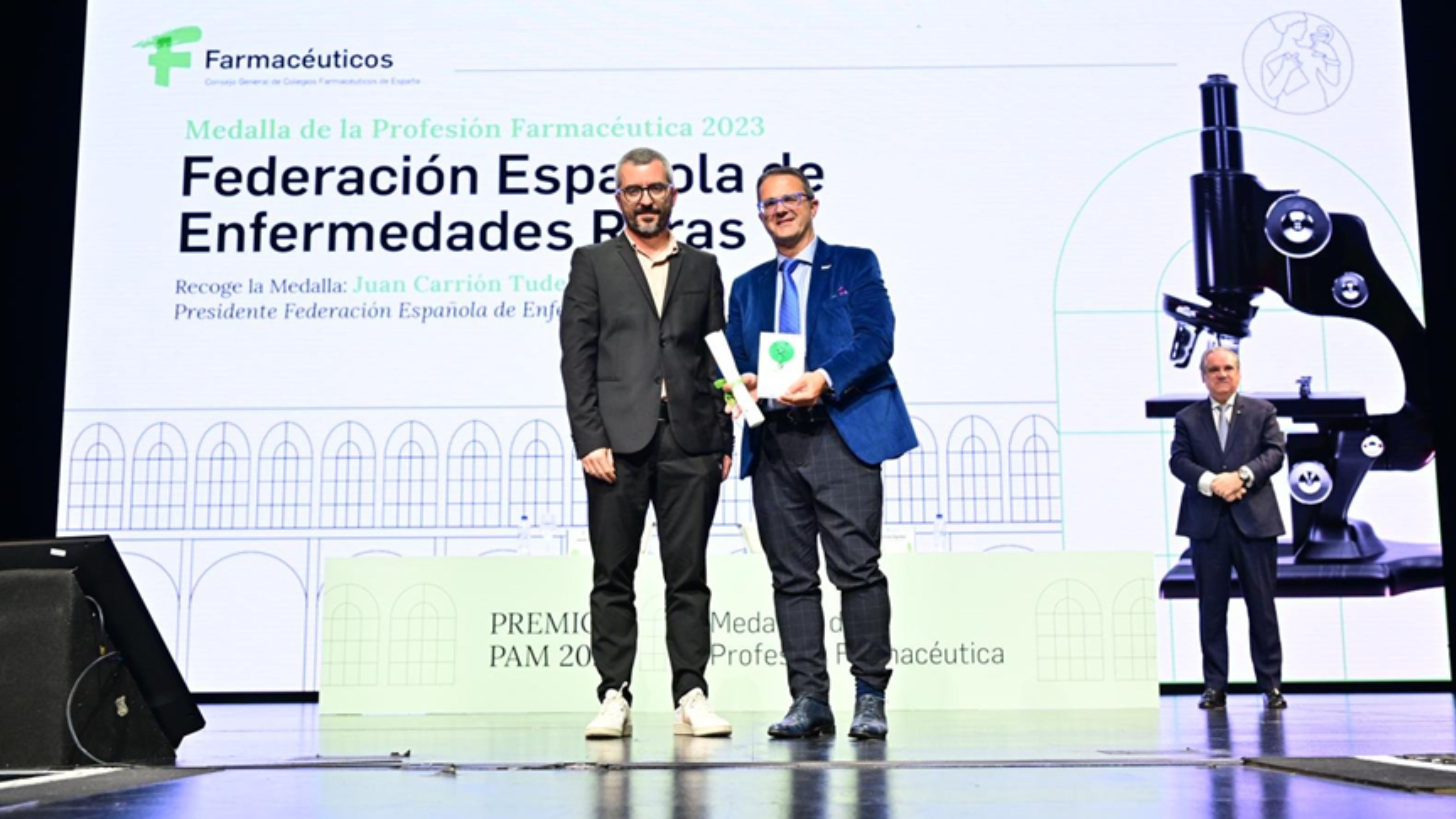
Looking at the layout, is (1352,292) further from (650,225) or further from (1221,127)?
(650,225)

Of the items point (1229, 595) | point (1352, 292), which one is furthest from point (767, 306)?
point (1352, 292)

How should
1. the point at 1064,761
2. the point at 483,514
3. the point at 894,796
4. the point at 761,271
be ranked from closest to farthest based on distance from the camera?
A: the point at 894,796 < the point at 1064,761 < the point at 761,271 < the point at 483,514

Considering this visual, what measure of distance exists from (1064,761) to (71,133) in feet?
16.7

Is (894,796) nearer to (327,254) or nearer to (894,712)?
(894,712)

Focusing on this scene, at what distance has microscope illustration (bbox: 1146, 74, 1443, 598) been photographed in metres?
5.62

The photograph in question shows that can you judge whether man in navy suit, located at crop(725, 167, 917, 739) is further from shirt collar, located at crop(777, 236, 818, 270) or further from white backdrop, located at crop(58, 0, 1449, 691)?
white backdrop, located at crop(58, 0, 1449, 691)

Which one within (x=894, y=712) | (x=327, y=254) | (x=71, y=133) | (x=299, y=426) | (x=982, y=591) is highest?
(x=71, y=133)

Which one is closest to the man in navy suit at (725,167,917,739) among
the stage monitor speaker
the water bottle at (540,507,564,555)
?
the stage monitor speaker

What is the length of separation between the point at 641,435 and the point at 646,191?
0.53m

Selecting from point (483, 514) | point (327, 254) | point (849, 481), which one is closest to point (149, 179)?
point (327, 254)

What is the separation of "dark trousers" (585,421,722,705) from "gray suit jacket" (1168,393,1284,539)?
2.23 metres

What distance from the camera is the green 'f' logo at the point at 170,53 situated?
5.86 meters

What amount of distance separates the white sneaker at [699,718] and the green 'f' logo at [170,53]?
155 inches

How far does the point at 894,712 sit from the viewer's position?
178 inches
